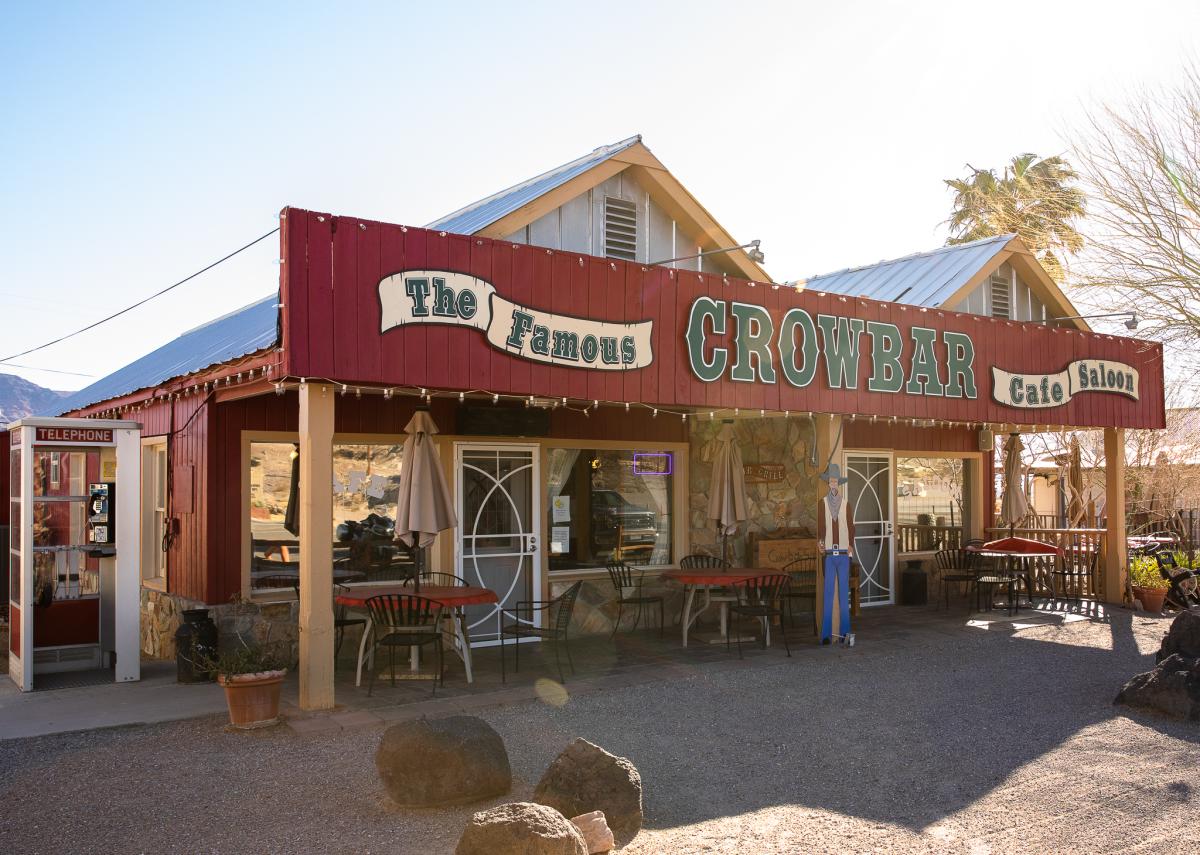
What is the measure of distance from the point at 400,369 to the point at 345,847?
3635 mm

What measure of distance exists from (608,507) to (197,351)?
200 inches

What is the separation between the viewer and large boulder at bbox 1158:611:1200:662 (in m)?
7.96

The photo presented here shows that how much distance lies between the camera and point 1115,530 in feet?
45.4

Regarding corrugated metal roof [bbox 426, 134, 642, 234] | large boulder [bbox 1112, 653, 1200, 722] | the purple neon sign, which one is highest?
corrugated metal roof [bbox 426, 134, 642, 234]

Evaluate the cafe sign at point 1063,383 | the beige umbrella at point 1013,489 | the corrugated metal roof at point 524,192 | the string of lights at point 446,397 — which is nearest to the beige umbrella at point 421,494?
the string of lights at point 446,397

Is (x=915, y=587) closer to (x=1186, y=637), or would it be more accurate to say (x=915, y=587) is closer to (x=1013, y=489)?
(x=1013, y=489)

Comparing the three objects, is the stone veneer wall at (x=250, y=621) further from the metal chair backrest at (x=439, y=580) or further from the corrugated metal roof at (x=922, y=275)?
the corrugated metal roof at (x=922, y=275)

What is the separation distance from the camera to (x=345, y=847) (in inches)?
187

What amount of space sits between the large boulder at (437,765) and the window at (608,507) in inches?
207

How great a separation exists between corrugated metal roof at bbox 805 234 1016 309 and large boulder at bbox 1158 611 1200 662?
18.7ft

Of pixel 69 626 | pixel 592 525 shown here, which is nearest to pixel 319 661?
pixel 69 626

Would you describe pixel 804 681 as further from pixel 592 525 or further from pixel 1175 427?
pixel 1175 427

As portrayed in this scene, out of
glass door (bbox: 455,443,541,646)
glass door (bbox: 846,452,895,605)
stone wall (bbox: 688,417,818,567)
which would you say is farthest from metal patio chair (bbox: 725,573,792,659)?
glass door (bbox: 846,452,895,605)

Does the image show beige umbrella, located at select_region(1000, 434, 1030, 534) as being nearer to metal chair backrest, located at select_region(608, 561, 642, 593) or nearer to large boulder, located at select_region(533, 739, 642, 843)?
metal chair backrest, located at select_region(608, 561, 642, 593)
